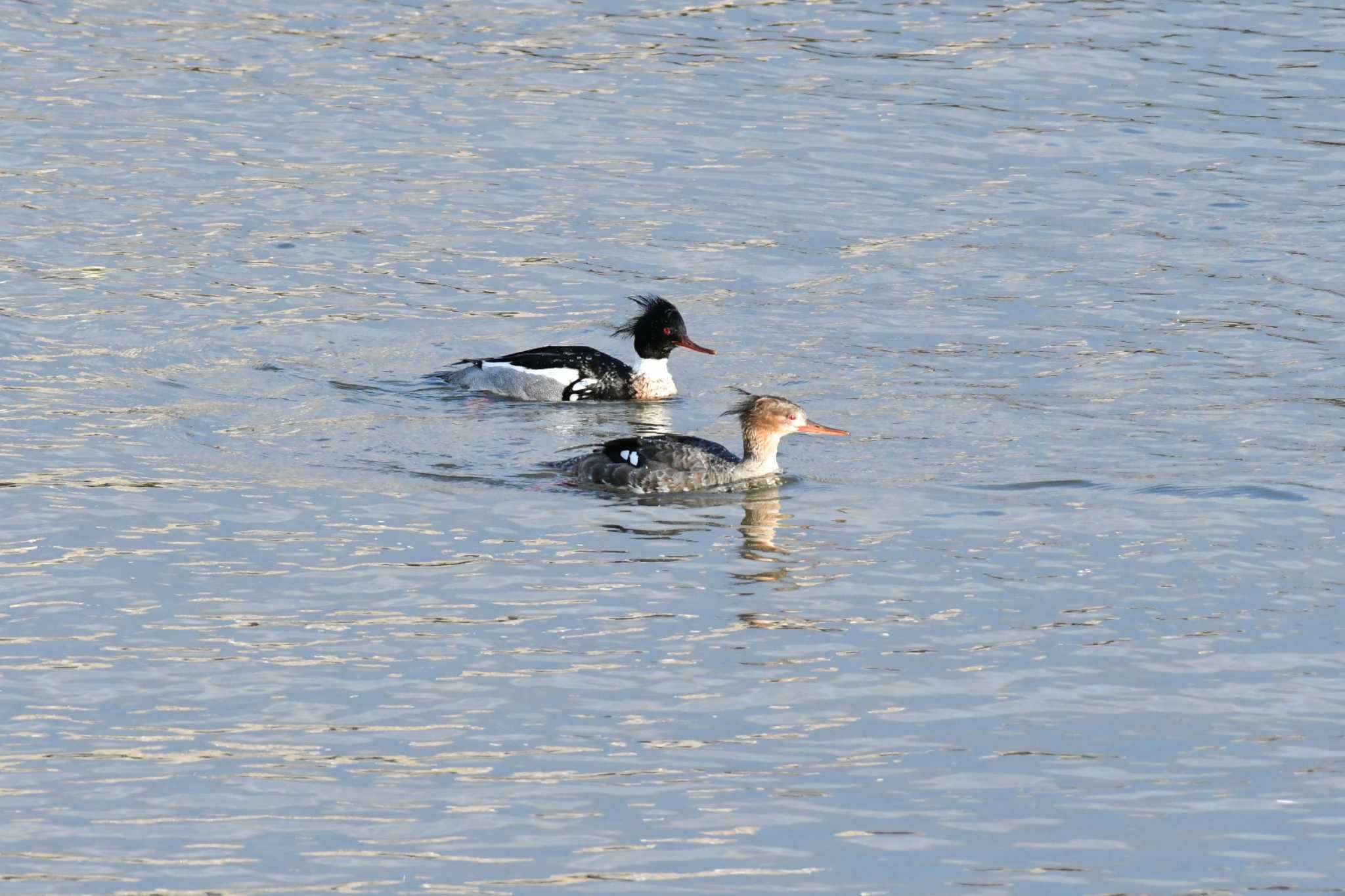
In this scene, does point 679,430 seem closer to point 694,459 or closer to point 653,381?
point 653,381

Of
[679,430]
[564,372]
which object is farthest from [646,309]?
[679,430]

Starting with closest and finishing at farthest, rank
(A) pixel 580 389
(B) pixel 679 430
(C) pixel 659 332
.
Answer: (B) pixel 679 430 < (C) pixel 659 332 < (A) pixel 580 389

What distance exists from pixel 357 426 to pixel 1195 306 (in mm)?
7825

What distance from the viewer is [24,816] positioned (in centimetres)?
868

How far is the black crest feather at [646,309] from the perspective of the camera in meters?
18.6

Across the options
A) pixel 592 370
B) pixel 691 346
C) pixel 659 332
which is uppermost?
pixel 659 332

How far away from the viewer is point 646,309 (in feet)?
62.5

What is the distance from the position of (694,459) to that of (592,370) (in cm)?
388

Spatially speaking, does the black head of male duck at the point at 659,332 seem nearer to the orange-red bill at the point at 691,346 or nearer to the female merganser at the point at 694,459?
the orange-red bill at the point at 691,346

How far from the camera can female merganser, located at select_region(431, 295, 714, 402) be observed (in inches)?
709

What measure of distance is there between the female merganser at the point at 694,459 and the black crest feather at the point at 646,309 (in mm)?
3601

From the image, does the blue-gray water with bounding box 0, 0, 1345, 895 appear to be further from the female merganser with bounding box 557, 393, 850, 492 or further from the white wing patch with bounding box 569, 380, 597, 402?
the white wing patch with bounding box 569, 380, 597, 402

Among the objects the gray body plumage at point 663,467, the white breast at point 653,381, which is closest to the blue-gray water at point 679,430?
the gray body plumage at point 663,467

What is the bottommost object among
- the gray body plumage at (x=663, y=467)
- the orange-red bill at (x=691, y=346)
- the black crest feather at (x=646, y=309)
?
the gray body plumage at (x=663, y=467)
